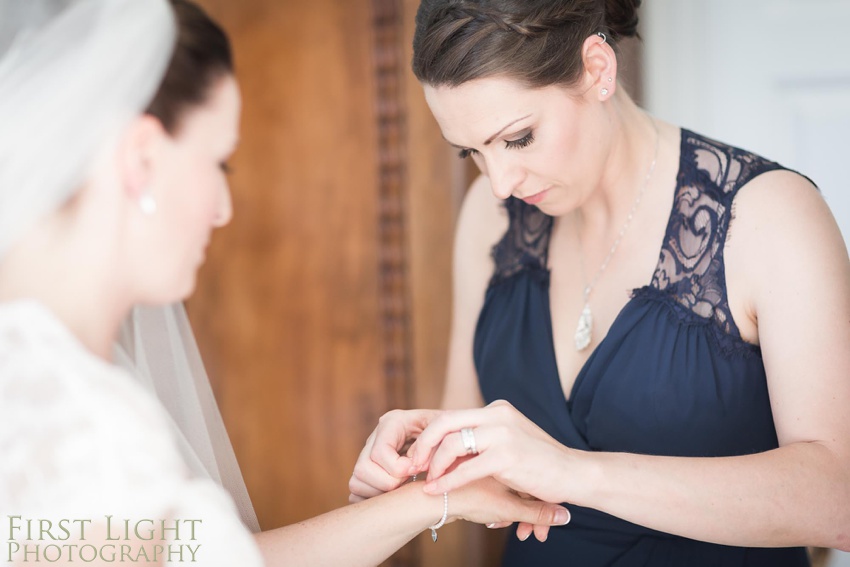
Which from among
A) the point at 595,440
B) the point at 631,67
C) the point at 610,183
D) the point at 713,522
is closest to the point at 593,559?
the point at 595,440

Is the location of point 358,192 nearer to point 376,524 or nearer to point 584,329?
point 584,329

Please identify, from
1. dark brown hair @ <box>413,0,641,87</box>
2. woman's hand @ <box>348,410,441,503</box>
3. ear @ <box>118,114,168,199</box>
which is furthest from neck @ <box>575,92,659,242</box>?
ear @ <box>118,114,168,199</box>

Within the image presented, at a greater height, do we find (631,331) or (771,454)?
(631,331)

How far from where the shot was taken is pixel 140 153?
973 millimetres

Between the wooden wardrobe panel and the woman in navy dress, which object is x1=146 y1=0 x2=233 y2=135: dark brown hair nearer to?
the woman in navy dress

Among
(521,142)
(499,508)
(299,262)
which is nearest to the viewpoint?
(499,508)

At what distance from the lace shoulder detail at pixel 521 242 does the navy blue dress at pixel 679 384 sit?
294mm

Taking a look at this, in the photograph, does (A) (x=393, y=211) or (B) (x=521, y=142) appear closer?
(B) (x=521, y=142)

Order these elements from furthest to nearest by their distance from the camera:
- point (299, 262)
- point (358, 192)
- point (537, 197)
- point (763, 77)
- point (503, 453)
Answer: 1. point (299, 262)
2. point (358, 192)
3. point (763, 77)
4. point (537, 197)
5. point (503, 453)

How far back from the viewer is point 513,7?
1401 millimetres

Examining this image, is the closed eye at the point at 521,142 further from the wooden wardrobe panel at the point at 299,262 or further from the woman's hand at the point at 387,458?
the wooden wardrobe panel at the point at 299,262

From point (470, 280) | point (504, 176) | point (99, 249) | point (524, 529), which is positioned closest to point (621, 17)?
point (504, 176)

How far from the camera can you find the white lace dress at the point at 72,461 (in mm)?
880

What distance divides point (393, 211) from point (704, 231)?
1.28m
